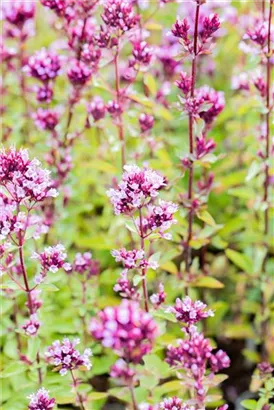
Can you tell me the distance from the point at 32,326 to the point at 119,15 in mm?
1411

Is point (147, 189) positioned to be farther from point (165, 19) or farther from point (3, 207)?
point (165, 19)

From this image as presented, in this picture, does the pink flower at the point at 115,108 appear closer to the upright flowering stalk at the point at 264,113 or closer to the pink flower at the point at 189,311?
the upright flowering stalk at the point at 264,113

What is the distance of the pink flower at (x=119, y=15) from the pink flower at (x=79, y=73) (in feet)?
1.25

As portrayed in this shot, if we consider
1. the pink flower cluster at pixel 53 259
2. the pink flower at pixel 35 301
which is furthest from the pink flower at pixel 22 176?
the pink flower at pixel 35 301

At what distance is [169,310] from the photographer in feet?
8.34

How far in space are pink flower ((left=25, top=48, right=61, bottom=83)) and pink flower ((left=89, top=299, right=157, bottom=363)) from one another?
1815 mm

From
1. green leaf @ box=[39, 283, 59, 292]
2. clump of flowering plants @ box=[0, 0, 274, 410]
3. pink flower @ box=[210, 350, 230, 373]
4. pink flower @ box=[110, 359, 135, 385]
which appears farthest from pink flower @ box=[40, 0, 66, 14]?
pink flower @ box=[110, 359, 135, 385]

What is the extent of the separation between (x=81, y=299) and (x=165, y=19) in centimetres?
301

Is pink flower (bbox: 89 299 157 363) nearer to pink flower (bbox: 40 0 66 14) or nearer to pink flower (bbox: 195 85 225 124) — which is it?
pink flower (bbox: 195 85 225 124)

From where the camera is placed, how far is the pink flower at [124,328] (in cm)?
187

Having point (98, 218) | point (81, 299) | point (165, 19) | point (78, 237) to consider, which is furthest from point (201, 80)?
point (81, 299)

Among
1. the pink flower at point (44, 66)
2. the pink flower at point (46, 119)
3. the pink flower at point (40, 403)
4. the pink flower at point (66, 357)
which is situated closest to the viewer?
the pink flower at point (40, 403)

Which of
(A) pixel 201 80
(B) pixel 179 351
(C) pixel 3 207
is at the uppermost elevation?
(A) pixel 201 80

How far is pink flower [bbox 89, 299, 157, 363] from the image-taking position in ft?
6.13
